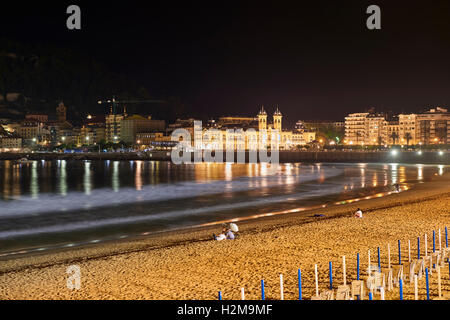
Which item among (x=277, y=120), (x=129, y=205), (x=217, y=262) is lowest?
(x=129, y=205)

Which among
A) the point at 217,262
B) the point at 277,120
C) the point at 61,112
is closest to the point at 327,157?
the point at 277,120

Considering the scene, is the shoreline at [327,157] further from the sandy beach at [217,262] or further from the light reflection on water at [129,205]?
the sandy beach at [217,262]

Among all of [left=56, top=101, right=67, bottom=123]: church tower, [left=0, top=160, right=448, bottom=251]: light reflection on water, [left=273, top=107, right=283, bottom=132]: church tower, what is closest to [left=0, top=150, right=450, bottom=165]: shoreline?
[left=273, top=107, right=283, bottom=132]: church tower

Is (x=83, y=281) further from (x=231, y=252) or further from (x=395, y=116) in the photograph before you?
(x=395, y=116)

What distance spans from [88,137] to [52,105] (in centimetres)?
3204

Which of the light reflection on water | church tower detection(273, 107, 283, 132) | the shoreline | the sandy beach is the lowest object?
the light reflection on water

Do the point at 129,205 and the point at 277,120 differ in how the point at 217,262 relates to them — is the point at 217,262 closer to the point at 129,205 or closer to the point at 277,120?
the point at 129,205

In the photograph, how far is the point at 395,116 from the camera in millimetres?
142500

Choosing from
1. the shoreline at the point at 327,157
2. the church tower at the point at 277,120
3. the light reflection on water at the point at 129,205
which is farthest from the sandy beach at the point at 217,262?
the church tower at the point at 277,120

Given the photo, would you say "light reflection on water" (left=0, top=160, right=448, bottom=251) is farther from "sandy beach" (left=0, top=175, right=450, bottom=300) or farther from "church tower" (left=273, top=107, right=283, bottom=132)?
"church tower" (left=273, top=107, right=283, bottom=132)

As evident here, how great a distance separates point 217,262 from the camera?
11.0 m

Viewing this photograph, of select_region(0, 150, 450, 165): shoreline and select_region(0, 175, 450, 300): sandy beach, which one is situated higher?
select_region(0, 150, 450, 165): shoreline

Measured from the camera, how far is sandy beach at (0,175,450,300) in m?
8.73

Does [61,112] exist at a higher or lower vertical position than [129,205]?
higher
